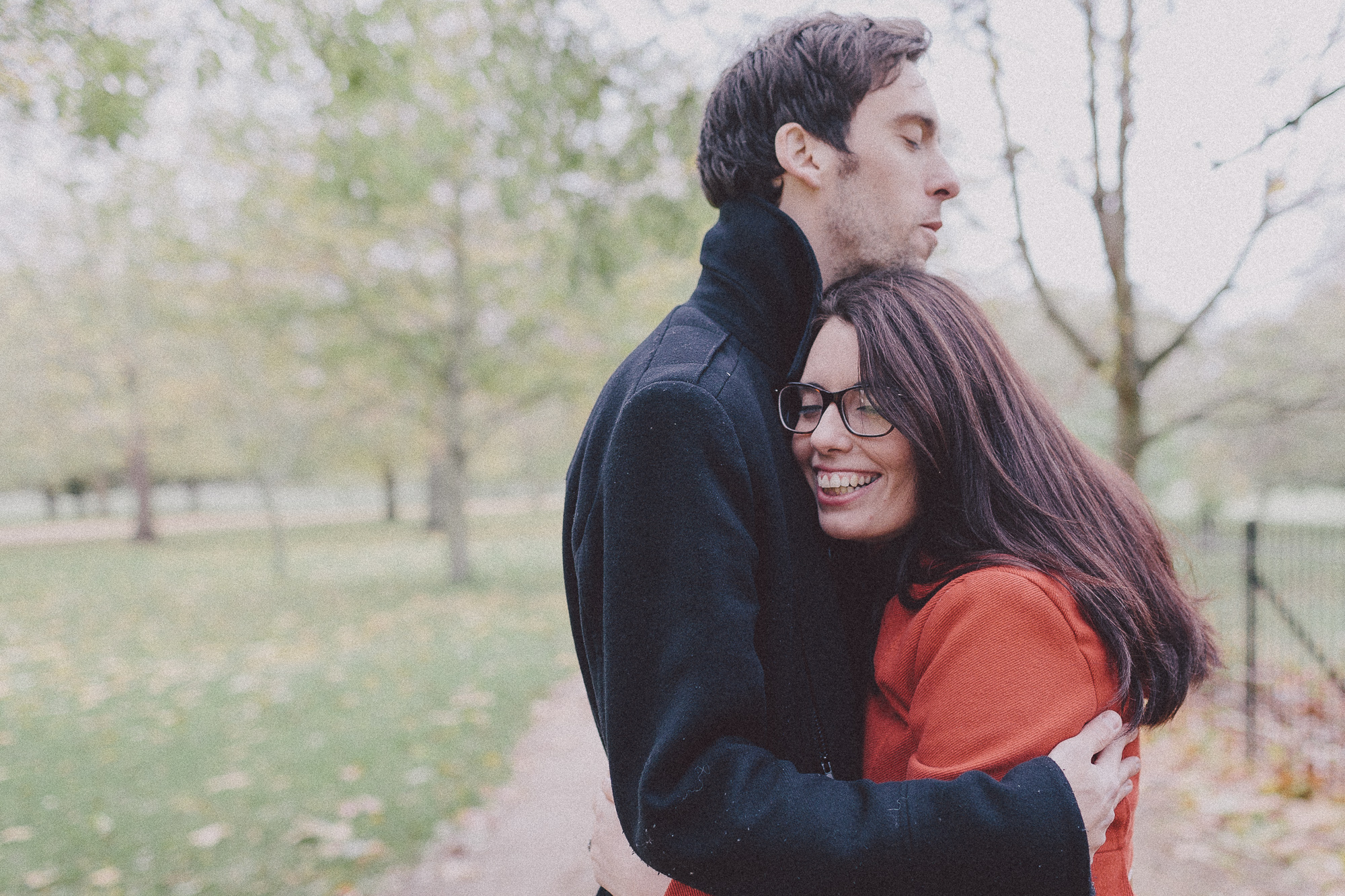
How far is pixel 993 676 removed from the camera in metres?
1.25

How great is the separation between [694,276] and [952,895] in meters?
8.65

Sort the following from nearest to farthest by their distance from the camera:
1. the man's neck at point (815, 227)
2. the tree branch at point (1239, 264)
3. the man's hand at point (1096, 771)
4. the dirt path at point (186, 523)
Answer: the man's hand at point (1096, 771) → the man's neck at point (815, 227) → the tree branch at point (1239, 264) → the dirt path at point (186, 523)

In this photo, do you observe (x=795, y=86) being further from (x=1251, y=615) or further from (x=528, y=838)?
(x=1251, y=615)

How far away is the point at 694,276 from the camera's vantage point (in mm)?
9430

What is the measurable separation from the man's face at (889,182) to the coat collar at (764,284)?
5.2 inches

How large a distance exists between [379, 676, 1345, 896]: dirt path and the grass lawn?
0.86 ft

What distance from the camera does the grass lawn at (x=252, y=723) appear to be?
4.52 metres

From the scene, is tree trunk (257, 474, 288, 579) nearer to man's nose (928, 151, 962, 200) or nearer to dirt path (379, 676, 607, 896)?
dirt path (379, 676, 607, 896)

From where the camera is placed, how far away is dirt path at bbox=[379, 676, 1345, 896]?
163 inches

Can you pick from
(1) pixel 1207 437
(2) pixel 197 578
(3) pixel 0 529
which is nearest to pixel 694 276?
(2) pixel 197 578

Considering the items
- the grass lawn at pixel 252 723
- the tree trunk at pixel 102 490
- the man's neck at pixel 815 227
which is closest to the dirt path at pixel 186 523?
the tree trunk at pixel 102 490

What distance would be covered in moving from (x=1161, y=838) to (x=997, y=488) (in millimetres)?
4341

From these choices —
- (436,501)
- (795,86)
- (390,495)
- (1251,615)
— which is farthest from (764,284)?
(390,495)

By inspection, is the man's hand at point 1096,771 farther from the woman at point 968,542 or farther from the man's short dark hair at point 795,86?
the man's short dark hair at point 795,86
